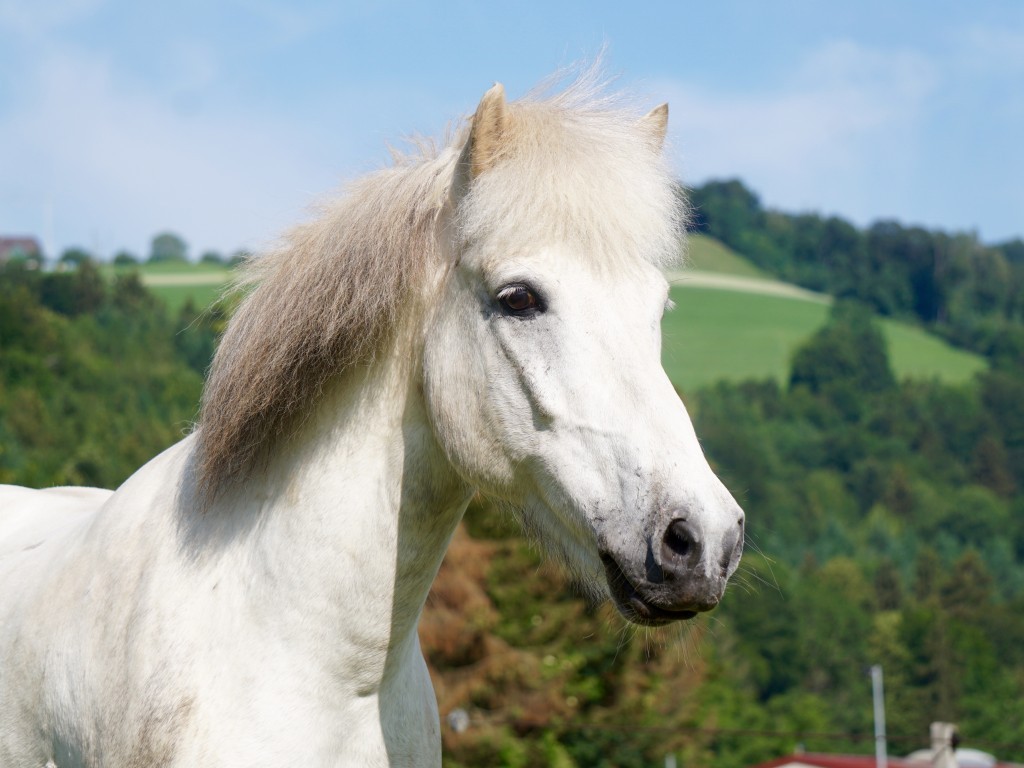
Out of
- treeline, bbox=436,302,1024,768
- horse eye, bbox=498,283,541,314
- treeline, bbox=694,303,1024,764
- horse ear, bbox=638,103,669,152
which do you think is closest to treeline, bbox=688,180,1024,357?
treeline, bbox=436,302,1024,768

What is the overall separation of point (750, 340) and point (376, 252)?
12369cm

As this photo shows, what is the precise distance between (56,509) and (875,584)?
9748cm

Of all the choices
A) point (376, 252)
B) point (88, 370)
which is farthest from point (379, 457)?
point (88, 370)

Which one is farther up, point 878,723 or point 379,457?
point 379,457

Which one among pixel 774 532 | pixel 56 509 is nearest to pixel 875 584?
pixel 774 532

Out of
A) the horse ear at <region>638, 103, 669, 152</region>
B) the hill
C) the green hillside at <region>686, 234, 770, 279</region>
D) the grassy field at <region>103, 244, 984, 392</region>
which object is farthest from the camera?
the green hillside at <region>686, 234, 770, 279</region>

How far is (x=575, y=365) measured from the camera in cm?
263

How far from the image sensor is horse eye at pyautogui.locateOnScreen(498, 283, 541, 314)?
270cm

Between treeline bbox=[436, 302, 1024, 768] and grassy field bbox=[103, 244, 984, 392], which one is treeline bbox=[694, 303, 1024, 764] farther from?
grassy field bbox=[103, 244, 984, 392]

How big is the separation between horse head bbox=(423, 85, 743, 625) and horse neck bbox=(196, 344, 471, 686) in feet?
0.50

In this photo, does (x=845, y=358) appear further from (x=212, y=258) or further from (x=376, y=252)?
(x=376, y=252)

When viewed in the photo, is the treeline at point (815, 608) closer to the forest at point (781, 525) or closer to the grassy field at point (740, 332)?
the forest at point (781, 525)

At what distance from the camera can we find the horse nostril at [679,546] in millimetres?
2404

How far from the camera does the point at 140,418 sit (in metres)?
87.0
